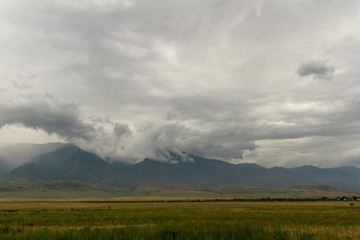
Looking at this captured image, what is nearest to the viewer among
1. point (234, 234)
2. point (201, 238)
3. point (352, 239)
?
point (201, 238)

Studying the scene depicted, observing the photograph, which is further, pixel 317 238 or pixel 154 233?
pixel 154 233

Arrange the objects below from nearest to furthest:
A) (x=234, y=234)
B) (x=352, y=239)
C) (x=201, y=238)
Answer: (x=201, y=238) → (x=234, y=234) → (x=352, y=239)

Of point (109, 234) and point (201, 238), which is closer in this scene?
point (201, 238)

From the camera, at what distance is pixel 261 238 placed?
1617cm

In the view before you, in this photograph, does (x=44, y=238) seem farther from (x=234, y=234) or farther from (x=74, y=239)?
(x=234, y=234)

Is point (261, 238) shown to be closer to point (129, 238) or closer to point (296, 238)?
point (296, 238)

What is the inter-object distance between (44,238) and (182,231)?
7.72 metres

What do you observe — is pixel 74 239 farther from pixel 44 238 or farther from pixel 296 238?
pixel 296 238

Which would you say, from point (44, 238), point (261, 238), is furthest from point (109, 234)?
point (261, 238)

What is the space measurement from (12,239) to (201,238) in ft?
33.9

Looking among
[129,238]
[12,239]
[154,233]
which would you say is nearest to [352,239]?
[154,233]

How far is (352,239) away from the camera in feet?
59.6

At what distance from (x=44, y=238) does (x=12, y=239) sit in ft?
5.48

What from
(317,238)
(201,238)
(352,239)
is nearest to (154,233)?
(201,238)
